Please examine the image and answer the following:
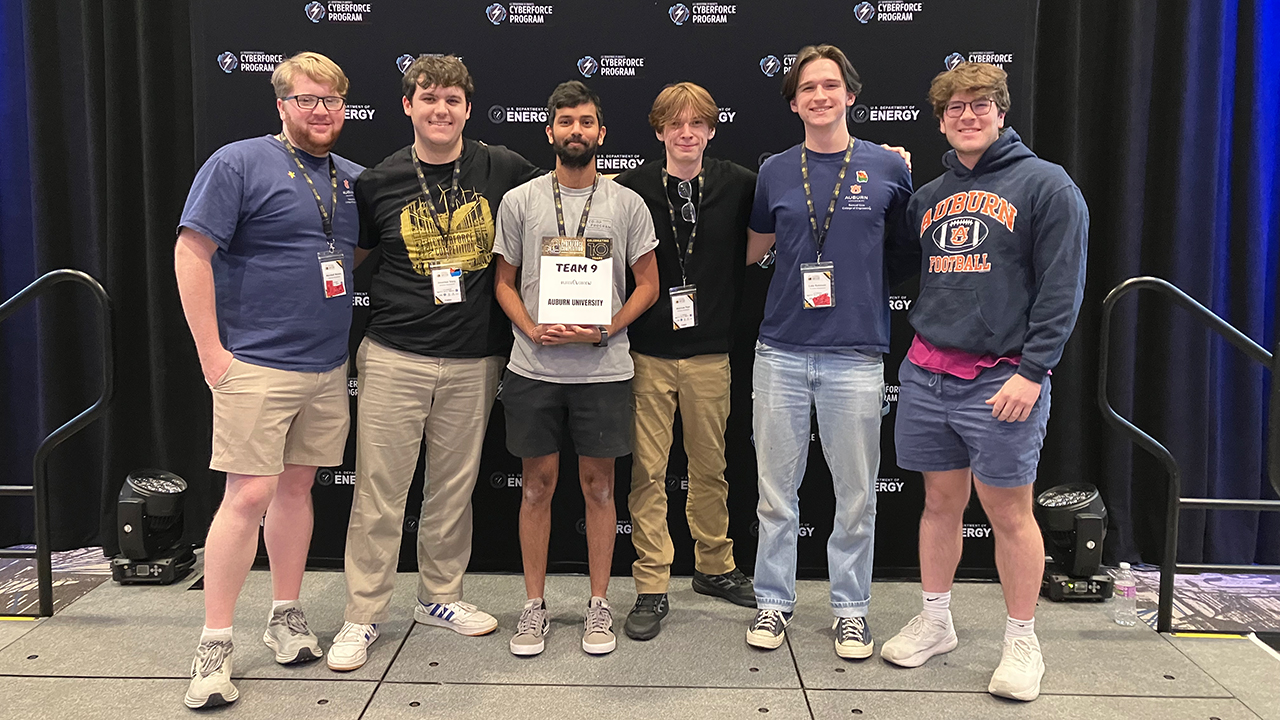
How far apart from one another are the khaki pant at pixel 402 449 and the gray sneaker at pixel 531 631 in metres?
0.38

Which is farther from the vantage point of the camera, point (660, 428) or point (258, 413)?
point (660, 428)

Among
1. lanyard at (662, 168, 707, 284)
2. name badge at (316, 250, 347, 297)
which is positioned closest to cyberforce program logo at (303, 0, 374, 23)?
name badge at (316, 250, 347, 297)

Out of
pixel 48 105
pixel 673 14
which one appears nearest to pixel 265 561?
pixel 48 105

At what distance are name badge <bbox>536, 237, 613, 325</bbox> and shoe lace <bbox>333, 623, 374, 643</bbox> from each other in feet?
3.97

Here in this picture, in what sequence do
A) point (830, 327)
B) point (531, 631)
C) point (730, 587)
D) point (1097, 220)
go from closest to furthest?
point (830, 327), point (531, 631), point (730, 587), point (1097, 220)

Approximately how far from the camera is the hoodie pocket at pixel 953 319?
2533 millimetres

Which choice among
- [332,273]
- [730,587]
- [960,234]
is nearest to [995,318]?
[960,234]

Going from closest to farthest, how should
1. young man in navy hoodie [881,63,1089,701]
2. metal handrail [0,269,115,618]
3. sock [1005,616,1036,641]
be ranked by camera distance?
young man in navy hoodie [881,63,1089,701] → sock [1005,616,1036,641] → metal handrail [0,269,115,618]

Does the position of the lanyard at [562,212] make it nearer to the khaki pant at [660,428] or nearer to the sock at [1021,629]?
the khaki pant at [660,428]

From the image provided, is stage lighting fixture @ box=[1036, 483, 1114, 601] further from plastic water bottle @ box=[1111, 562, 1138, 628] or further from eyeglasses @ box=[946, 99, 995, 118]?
eyeglasses @ box=[946, 99, 995, 118]

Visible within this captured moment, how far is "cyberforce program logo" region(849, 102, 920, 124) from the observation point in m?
3.52

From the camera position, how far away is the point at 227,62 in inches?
140

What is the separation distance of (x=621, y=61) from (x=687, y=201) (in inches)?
33.2

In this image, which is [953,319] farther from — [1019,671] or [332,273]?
[332,273]
